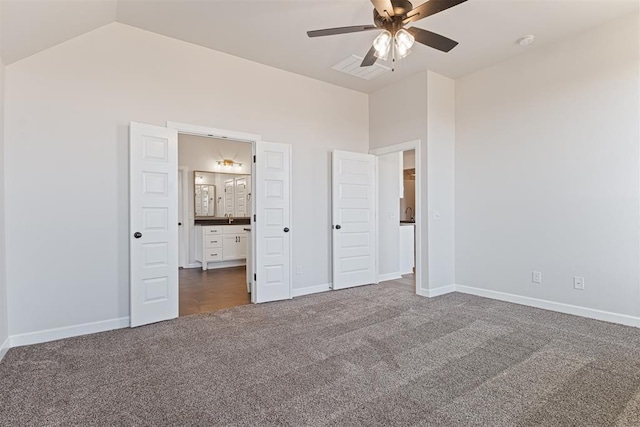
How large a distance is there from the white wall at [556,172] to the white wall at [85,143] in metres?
3.32

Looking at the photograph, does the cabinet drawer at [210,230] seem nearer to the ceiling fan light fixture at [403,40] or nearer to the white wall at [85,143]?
the white wall at [85,143]

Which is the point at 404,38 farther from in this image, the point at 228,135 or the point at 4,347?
the point at 4,347

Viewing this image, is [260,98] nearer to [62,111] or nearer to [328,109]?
[328,109]

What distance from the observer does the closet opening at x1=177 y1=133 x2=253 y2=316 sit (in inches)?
261

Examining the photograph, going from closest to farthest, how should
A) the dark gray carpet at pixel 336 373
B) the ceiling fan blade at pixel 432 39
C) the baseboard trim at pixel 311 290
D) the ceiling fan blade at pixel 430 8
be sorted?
the dark gray carpet at pixel 336 373 < the ceiling fan blade at pixel 430 8 < the ceiling fan blade at pixel 432 39 < the baseboard trim at pixel 311 290

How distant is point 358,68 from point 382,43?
1.82m

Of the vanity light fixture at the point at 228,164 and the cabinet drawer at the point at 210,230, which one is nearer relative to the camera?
the cabinet drawer at the point at 210,230

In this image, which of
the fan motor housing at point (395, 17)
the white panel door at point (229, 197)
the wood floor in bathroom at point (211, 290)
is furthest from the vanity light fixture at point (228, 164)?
the fan motor housing at point (395, 17)

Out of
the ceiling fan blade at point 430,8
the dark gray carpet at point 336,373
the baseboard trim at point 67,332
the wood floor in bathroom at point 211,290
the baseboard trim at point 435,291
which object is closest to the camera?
the dark gray carpet at point 336,373

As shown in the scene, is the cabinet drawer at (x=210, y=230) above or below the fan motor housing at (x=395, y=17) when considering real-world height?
below

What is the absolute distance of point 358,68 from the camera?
4355 millimetres

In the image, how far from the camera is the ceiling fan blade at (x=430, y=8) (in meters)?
2.15

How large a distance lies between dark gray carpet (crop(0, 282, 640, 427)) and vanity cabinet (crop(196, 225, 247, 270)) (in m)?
3.28

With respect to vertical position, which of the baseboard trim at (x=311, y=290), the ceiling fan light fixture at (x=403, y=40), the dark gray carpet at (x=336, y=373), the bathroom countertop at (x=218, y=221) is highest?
the ceiling fan light fixture at (x=403, y=40)
